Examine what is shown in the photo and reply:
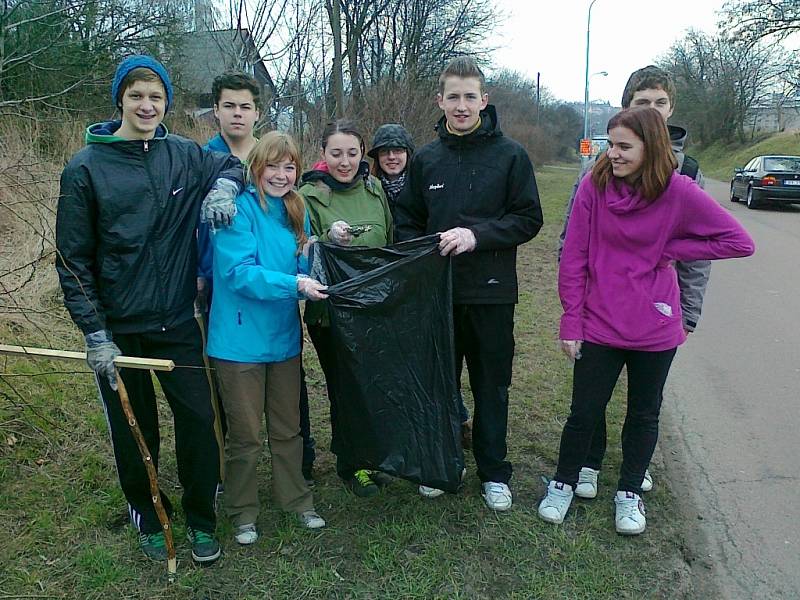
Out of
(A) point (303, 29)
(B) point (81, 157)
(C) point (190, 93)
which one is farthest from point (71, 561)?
(C) point (190, 93)

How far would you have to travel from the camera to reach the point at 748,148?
42125mm

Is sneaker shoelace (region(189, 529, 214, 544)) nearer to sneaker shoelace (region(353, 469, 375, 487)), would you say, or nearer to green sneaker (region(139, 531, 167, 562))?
green sneaker (region(139, 531, 167, 562))

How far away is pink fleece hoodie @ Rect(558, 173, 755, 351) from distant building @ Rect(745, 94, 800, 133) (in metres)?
48.2

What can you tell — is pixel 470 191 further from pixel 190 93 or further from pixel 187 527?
pixel 190 93

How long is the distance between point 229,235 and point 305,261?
1.33ft

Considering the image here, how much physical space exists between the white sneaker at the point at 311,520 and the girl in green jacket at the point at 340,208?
238 mm

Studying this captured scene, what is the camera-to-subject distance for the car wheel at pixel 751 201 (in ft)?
58.7

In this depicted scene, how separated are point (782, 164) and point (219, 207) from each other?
19.3 metres

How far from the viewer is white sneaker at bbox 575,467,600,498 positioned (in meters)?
3.39

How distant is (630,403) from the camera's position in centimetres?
317

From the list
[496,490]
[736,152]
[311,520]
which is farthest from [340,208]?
[736,152]

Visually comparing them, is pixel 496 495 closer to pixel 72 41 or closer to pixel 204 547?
pixel 204 547

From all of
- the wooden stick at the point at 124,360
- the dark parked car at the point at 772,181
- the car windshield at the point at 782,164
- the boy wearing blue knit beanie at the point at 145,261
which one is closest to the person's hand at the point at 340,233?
the boy wearing blue knit beanie at the point at 145,261

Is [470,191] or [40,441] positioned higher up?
[470,191]
